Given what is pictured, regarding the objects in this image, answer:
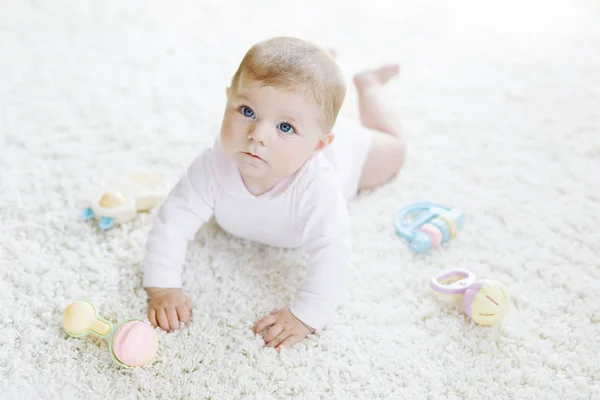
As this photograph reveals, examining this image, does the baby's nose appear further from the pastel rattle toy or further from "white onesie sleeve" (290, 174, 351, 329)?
the pastel rattle toy

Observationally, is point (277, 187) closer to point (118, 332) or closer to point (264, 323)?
point (264, 323)

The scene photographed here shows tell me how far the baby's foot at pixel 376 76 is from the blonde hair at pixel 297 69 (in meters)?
0.57

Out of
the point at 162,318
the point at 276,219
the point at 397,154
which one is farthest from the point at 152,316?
the point at 397,154

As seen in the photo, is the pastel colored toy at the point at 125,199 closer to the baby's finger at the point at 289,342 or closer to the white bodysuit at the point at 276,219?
the white bodysuit at the point at 276,219

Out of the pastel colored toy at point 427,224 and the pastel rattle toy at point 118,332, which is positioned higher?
the pastel colored toy at point 427,224

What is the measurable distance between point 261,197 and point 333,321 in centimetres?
23

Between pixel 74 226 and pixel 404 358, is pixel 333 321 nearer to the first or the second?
pixel 404 358

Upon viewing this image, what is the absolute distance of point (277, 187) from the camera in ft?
3.58

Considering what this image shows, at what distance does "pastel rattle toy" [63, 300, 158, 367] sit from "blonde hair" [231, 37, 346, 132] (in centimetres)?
40

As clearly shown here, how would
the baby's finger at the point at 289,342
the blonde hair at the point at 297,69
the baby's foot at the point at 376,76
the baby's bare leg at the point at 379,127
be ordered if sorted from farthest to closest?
the baby's foot at the point at 376,76 → the baby's bare leg at the point at 379,127 → the baby's finger at the point at 289,342 → the blonde hair at the point at 297,69

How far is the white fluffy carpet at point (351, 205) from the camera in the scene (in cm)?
101

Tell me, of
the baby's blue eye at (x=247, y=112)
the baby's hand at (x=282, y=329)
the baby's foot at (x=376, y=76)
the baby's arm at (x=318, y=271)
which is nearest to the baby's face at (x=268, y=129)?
the baby's blue eye at (x=247, y=112)

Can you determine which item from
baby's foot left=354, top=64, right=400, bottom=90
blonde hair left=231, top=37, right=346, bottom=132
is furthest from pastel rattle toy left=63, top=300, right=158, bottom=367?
baby's foot left=354, top=64, right=400, bottom=90

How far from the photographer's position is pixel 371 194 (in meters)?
1.38
